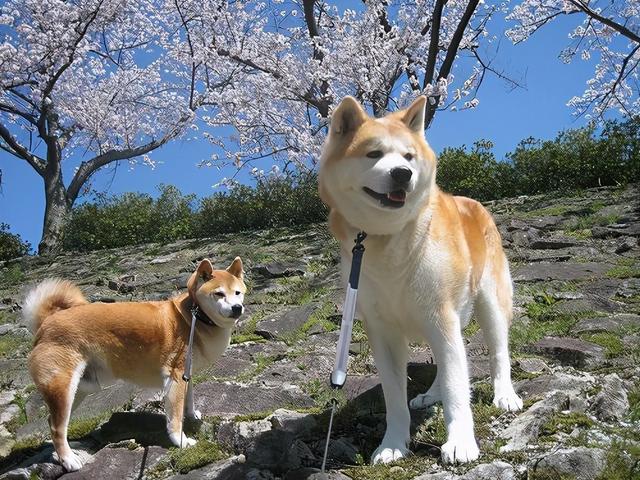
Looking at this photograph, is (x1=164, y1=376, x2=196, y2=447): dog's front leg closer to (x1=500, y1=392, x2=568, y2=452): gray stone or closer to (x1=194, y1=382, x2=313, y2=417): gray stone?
(x1=194, y1=382, x2=313, y2=417): gray stone

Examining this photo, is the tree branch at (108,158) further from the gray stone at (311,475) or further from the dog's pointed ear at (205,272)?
the gray stone at (311,475)

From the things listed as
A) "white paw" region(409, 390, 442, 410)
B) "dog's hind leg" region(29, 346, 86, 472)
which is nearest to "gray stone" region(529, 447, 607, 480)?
"white paw" region(409, 390, 442, 410)

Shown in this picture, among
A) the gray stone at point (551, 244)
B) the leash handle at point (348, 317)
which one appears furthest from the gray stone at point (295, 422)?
the gray stone at point (551, 244)

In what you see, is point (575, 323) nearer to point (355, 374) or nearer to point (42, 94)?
point (355, 374)

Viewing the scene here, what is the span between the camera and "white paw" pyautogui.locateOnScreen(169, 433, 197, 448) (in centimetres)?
412

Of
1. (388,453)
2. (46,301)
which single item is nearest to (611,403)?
(388,453)

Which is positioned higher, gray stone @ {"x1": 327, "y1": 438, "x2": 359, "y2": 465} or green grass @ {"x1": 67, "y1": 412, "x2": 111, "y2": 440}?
green grass @ {"x1": 67, "y1": 412, "x2": 111, "y2": 440}

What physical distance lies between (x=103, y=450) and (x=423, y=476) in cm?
207

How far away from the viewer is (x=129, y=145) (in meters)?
21.8

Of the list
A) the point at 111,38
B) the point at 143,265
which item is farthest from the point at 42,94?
the point at 143,265

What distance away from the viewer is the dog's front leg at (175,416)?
414 cm

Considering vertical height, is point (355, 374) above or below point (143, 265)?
below

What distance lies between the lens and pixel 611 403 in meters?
3.81

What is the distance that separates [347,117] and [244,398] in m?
2.60
